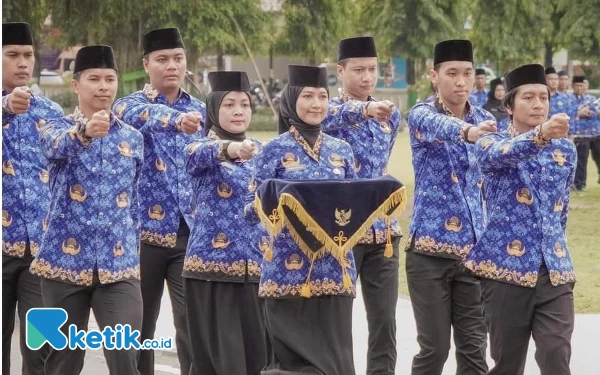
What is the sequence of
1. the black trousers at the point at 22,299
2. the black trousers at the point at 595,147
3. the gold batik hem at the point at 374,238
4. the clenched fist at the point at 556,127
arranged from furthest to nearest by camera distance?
1. the black trousers at the point at 595,147
2. the gold batik hem at the point at 374,238
3. the black trousers at the point at 22,299
4. the clenched fist at the point at 556,127

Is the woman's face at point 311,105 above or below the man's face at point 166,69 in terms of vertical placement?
below

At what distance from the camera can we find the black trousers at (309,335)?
704 centimetres

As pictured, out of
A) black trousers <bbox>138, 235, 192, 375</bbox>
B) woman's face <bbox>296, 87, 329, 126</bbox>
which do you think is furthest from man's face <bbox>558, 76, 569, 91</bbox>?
woman's face <bbox>296, 87, 329, 126</bbox>

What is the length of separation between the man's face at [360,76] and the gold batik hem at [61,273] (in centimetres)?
237

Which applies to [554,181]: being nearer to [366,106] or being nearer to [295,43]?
[366,106]

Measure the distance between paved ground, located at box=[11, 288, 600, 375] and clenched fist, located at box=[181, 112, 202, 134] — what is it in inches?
92.9

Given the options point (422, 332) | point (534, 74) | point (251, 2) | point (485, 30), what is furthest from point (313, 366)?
point (251, 2)

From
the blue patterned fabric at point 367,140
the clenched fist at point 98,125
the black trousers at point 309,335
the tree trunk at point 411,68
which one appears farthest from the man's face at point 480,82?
the clenched fist at point 98,125

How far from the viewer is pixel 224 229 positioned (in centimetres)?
775

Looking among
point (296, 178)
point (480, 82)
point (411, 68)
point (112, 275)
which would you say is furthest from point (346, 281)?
point (411, 68)

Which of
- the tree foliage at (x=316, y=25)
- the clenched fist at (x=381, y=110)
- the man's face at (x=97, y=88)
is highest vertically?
the tree foliage at (x=316, y=25)

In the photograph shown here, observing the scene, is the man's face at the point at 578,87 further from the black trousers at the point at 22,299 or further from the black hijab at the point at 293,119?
the black trousers at the point at 22,299

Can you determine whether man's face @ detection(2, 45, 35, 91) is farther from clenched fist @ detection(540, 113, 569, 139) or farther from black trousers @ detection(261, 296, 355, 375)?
clenched fist @ detection(540, 113, 569, 139)

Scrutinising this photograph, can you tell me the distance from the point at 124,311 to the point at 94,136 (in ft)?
3.30
